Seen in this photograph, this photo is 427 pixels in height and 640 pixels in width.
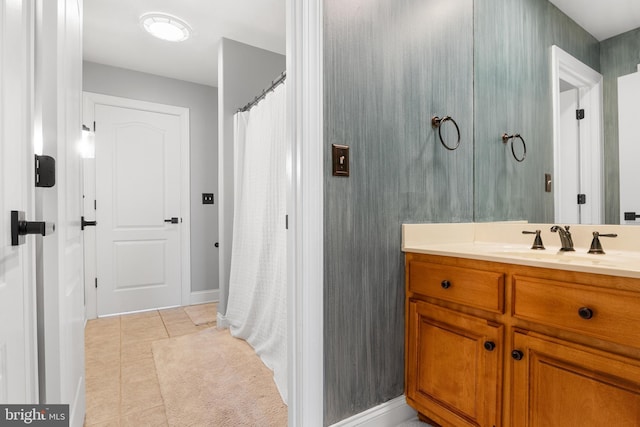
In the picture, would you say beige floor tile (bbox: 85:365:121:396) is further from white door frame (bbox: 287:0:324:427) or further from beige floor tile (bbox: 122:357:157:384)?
white door frame (bbox: 287:0:324:427)

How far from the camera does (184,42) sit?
9.05 ft

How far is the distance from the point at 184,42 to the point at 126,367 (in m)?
2.63

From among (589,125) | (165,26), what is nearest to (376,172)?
(589,125)

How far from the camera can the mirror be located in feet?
4.00

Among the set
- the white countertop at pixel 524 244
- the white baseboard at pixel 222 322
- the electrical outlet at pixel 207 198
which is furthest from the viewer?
the electrical outlet at pixel 207 198

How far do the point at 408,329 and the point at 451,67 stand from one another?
1.32 metres

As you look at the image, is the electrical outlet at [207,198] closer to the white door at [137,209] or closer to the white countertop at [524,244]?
the white door at [137,209]

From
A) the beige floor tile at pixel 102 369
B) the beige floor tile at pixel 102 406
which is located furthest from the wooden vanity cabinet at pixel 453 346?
the beige floor tile at pixel 102 369

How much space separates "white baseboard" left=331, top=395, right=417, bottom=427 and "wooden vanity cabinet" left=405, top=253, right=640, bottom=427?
0.22 feet

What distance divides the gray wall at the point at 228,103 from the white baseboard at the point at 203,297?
84 cm

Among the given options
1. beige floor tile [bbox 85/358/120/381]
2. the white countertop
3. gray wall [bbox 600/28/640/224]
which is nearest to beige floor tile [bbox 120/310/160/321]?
beige floor tile [bbox 85/358/120/381]

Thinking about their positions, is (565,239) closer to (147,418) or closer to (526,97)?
(526,97)

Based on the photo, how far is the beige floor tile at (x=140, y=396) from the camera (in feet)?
5.17

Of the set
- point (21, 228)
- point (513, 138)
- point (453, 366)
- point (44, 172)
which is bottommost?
point (453, 366)
